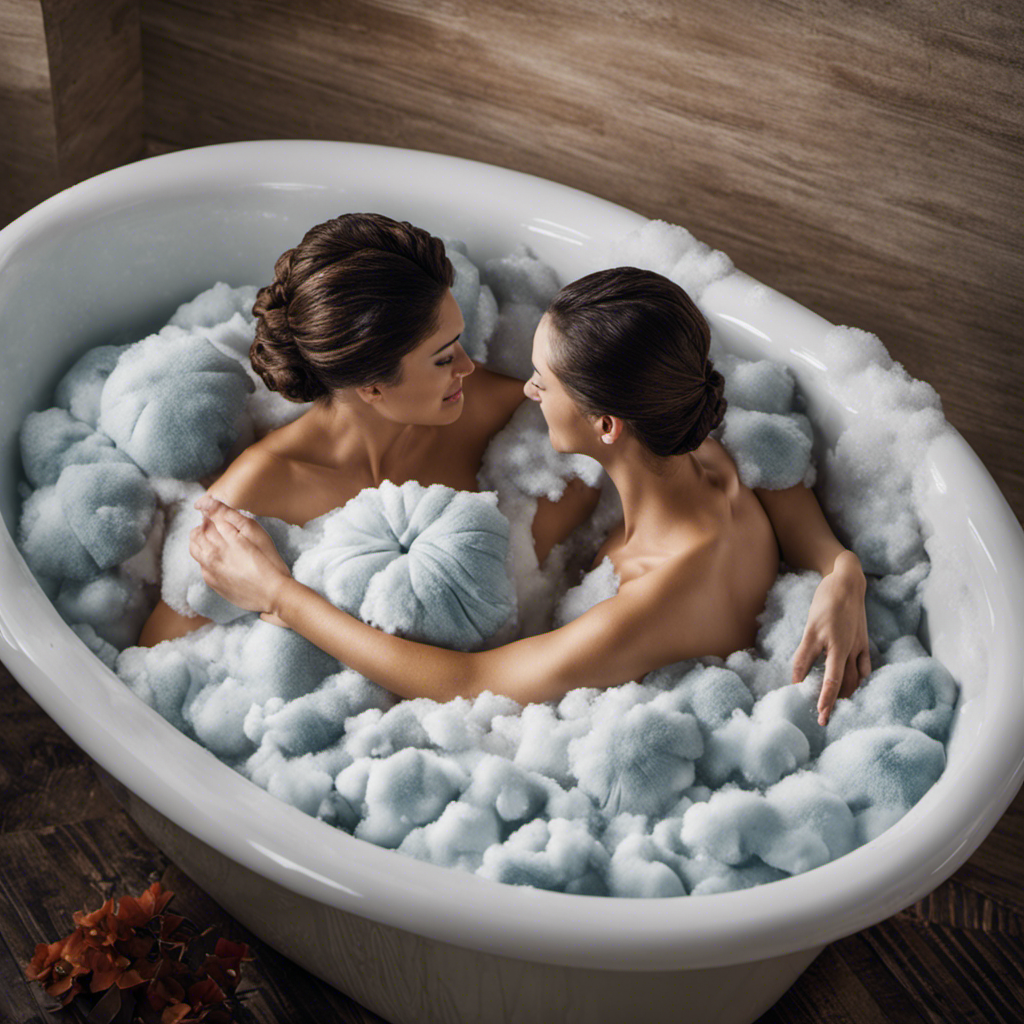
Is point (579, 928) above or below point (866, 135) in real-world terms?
below

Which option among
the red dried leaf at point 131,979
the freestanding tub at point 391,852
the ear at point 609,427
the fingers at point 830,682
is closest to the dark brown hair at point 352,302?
the ear at point 609,427

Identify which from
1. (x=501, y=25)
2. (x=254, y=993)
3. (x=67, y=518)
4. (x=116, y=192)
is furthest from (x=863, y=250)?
(x=254, y=993)

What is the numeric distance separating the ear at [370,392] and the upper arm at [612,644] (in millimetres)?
372

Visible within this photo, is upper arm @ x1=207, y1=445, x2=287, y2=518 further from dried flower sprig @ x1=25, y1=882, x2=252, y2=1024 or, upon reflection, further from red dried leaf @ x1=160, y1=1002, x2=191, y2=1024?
red dried leaf @ x1=160, y1=1002, x2=191, y2=1024

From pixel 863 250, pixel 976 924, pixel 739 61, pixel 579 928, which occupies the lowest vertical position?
pixel 976 924

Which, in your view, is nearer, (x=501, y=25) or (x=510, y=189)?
(x=510, y=189)

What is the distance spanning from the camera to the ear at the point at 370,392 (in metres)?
1.50

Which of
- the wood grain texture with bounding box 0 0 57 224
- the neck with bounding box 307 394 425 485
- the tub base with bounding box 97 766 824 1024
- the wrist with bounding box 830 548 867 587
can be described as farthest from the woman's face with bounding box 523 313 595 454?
the wood grain texture with bounding box 0 0 57 224

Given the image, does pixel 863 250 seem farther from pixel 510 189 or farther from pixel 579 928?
pixel 579 928

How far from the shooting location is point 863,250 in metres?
1.92

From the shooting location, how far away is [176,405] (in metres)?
1.57

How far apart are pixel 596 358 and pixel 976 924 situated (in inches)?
44.6

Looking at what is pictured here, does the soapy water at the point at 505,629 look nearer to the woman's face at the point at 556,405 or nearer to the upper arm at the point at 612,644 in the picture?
the upper arm at the point at 612,644

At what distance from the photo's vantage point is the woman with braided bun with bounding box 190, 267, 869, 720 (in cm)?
134
